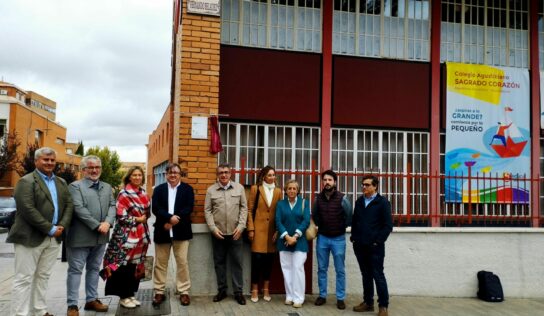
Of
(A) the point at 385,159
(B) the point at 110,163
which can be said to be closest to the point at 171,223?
(A) the point at 385,159

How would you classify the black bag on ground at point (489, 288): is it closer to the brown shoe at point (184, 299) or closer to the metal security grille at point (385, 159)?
the metal security grille at point (385, 159)

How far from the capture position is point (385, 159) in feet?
32.3

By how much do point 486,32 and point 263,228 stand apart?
23.4 ft

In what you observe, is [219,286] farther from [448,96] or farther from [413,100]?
[448,96]

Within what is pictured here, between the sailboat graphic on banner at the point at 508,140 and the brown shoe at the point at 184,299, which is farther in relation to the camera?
the sailboat graphic on banner at the point at 508,140

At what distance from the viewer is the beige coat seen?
6.62 metres

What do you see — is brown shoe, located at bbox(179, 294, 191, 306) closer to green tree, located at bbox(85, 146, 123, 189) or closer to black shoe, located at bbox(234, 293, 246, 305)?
black shoe, located at bbox(234, 293, 246, 305)

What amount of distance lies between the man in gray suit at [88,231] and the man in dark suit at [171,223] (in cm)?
62

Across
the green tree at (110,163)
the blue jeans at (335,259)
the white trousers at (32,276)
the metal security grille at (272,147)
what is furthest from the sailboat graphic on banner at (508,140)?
the green tree at (110,163)

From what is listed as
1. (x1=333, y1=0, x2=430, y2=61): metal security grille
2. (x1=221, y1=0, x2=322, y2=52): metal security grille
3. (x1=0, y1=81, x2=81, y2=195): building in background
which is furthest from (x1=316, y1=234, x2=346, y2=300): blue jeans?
(x1=0, y1=81, x2=81, y2=195): building in background

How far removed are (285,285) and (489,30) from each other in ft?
Result: 24.5

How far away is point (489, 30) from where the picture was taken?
10391 millimetres

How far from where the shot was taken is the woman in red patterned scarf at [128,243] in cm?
582

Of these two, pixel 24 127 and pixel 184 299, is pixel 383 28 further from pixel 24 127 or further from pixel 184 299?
pixel 24 127
